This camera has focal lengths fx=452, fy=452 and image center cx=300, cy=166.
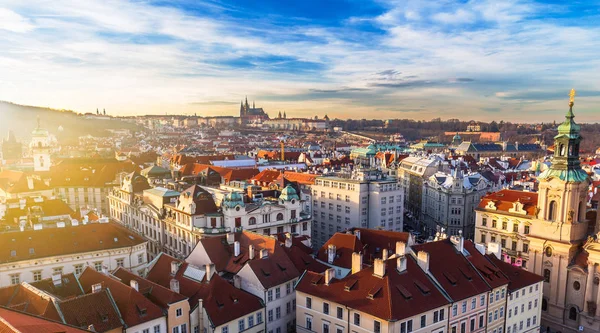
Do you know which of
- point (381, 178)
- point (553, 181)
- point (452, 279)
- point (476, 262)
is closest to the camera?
point (452, 279)

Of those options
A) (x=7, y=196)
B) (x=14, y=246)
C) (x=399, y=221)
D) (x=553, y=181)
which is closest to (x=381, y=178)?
(x=399, y=221)

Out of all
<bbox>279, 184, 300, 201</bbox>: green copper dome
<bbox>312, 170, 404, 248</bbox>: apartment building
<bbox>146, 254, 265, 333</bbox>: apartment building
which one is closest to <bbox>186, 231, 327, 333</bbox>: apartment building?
<bbox>146, 254, 265, 333</bbox>: apartment building

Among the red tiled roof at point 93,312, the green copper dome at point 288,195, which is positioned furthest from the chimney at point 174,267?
the green copper dome at point 288,195

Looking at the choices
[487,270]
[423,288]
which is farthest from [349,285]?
[487,270]

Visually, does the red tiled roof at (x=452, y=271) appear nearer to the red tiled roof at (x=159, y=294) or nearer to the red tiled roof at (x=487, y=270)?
the red tiled roof at (x=487, y=270)

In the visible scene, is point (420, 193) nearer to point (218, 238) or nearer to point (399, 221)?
point (399, 221)

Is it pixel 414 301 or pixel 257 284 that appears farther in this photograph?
pixel 257 284
